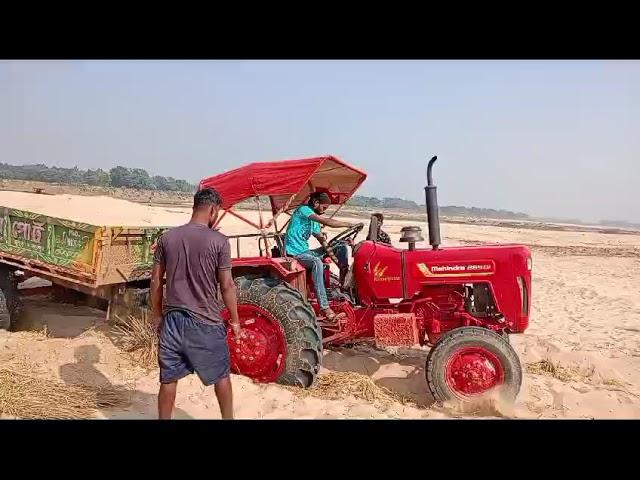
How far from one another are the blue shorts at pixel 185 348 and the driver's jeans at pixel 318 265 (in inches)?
73.2

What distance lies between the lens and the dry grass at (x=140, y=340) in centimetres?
502

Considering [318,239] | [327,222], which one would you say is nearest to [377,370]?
[318,239]

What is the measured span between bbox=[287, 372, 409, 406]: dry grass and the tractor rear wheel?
0.42m

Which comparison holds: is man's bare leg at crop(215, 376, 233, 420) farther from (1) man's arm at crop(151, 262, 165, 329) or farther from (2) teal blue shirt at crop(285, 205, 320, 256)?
(2) teal blue shirt at crop(285, 205, 320, 256)

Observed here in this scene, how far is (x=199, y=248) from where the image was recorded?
3.18 metres

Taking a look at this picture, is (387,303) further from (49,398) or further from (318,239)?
(49,398)

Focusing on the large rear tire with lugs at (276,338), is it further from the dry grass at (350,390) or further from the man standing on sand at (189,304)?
the man standing on sand at (189,304)

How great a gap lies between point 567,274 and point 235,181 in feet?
38.6

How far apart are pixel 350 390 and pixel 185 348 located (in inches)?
72.0

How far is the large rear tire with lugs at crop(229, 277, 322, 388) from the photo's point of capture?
4559 mm

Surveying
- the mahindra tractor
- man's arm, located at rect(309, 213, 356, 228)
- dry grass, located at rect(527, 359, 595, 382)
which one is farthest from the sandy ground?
man's arm, located at rect(309, 213, 356, 228)

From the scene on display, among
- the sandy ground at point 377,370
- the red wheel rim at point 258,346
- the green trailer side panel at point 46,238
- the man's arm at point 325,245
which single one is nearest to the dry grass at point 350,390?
the sandy ground at point 377,370

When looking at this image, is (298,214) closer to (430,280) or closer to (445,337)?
(430,280)
